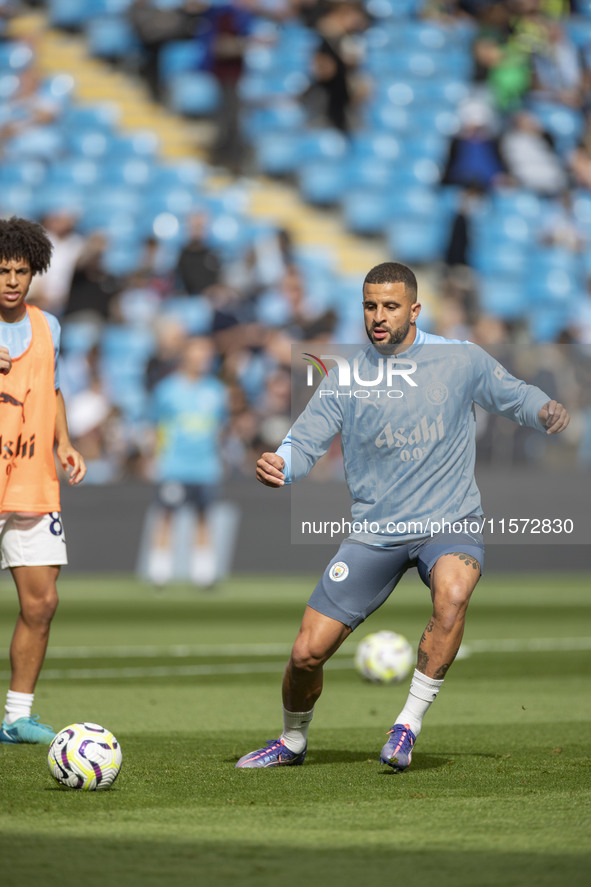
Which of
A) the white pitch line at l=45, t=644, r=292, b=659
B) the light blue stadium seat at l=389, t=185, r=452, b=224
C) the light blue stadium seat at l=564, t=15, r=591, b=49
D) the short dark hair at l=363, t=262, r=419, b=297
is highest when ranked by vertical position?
the light blue stadium seat at l=564, t=15, r=591, b=49

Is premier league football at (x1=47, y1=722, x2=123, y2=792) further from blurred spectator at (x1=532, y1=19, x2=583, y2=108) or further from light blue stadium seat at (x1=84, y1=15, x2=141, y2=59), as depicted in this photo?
light blue stadium seat at (x1=84, y1=15, x2=141, y2=59)

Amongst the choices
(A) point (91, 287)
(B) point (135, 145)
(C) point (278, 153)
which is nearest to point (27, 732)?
(A) point (91, 287)

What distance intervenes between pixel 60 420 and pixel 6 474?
47 centimetres

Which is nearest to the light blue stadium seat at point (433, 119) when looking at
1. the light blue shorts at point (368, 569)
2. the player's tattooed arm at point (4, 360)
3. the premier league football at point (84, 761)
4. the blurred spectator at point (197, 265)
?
the blurred spectator at point (197, 265)

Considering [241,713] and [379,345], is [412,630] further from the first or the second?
[379,345]

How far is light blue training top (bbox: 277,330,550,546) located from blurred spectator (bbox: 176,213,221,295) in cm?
1376

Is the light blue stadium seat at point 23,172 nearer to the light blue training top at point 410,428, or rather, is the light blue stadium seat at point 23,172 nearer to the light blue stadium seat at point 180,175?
the light blue stadium seat at point 180,175

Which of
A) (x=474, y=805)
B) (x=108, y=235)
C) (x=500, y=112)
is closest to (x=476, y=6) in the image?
(x=500, y=112)

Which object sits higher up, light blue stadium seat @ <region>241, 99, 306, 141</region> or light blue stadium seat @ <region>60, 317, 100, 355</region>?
light blue stadium seat @ <region>241, 99, 306, 141</region>

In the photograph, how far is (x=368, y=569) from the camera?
6.20 m

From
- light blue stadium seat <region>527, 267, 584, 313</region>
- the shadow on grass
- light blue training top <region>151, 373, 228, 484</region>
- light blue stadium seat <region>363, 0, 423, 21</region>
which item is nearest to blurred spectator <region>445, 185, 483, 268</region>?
light blue stadium seat <region>527, 267, 584, 313</region>

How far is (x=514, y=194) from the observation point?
2317 centimetres

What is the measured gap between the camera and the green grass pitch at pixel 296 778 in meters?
4.22

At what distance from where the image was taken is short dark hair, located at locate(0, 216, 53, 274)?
680 centimetres
